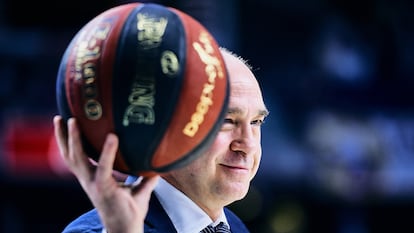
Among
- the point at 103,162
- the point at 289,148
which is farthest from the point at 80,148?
the point at 289,148

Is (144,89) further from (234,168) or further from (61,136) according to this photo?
(234,168)

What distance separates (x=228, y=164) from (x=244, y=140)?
0.28 ft

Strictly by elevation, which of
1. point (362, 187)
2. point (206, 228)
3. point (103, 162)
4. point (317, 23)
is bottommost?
point (362, 187)

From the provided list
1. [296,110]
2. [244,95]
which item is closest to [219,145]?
[244,95]

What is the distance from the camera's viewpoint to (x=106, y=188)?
183 cm

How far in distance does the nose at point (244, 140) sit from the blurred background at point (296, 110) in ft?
17.3

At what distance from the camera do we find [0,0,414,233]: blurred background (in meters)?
7.93

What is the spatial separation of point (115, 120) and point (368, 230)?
24.4 ft

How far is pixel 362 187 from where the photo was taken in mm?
7922

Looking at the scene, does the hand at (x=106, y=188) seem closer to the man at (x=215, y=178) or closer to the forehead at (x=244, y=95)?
the man at (x=215, y=178)

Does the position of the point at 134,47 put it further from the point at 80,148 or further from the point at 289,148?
the point at 289,148

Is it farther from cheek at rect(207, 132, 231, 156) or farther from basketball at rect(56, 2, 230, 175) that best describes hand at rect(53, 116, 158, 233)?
cheek at rect(207, 132, 231, 156)

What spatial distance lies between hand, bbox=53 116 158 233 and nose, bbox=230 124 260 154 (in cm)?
72

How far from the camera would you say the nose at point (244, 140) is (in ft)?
8.49
